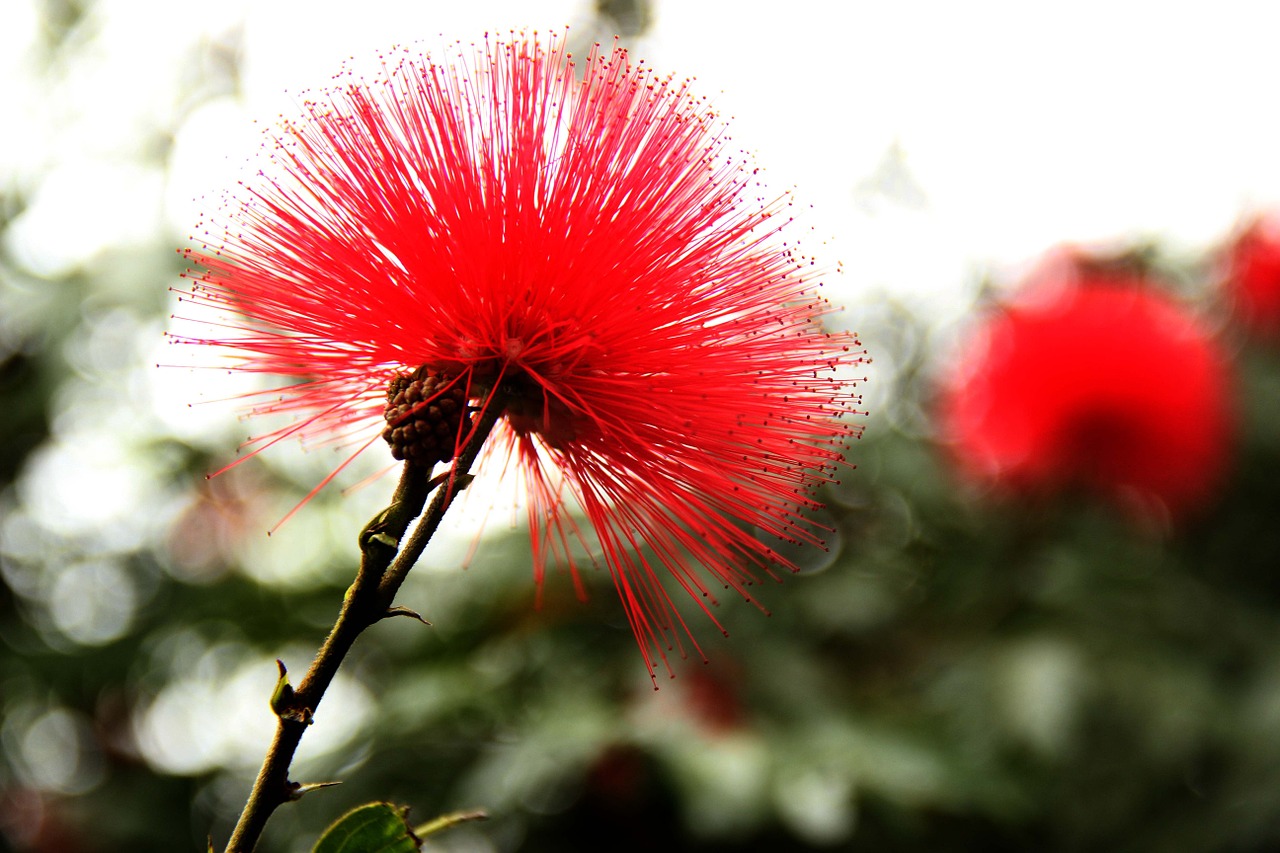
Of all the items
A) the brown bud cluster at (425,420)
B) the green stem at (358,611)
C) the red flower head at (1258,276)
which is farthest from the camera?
the red flower head at (1258,276)

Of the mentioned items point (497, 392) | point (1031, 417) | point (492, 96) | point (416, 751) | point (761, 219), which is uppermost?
point (492, 96)

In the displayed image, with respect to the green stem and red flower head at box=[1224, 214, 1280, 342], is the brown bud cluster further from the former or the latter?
red flower head at box=[1224, 214, 1280, 342]

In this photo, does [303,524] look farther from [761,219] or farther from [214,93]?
[761,219]

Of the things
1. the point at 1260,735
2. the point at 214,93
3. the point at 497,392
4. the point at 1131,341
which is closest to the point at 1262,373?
the point at 1131,341

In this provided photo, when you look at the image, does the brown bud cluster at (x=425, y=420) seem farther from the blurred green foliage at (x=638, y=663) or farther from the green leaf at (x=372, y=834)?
the blurred green foliage at (x=638, y=663)

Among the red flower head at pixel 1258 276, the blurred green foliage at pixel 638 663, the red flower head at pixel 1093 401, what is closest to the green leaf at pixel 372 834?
the blurred green foliage at pixel 638 663

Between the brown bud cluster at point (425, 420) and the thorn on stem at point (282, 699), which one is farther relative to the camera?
the brown bud cluster at point (425, 420)
